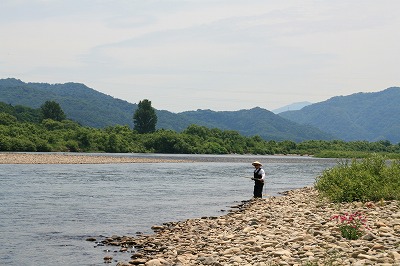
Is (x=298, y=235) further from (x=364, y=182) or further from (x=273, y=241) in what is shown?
(x=364, y=182)

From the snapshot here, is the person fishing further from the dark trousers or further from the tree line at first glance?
the tree line

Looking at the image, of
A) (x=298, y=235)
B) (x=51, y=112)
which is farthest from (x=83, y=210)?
(x=51, y=112)

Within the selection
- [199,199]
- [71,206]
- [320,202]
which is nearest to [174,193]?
[199,199]

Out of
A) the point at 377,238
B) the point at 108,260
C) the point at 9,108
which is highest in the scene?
the point at 9,108

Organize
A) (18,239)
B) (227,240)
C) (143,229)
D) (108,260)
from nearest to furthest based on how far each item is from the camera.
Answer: (108,260), (227,240), (18,239), (143,229)

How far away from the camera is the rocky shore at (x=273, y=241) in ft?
46.8

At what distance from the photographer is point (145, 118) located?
546 ft

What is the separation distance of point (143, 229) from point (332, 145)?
168495 millimetres

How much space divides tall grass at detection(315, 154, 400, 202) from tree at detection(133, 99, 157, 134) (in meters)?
137

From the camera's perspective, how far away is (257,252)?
15.8 metres

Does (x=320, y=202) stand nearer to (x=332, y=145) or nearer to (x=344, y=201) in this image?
(x=344, y=201)

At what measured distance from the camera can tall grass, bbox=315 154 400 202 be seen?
25.2 m

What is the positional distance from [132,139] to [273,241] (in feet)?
438

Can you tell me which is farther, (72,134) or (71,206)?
(72,134)
